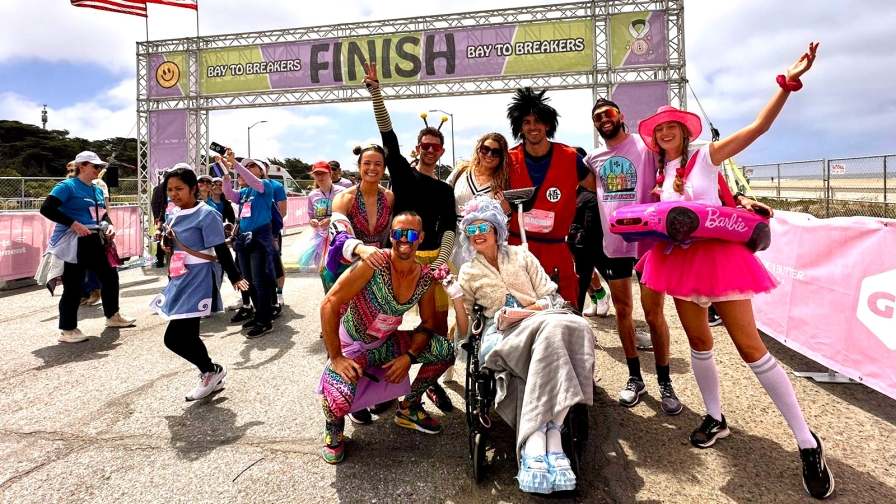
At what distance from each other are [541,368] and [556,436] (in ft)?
0.97

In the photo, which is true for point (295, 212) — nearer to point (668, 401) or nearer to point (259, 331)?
point (259, 331)

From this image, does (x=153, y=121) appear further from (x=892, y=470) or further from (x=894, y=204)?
(x=894, y=204)

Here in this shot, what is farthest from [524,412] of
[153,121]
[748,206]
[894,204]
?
[153,121]

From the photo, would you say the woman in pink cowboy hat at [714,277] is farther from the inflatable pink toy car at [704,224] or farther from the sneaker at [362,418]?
the sneaker at [362,418]

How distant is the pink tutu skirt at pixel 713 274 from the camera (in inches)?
87.0

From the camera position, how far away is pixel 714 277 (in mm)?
2242

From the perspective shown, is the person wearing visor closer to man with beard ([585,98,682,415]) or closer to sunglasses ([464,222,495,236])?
sunglasses ([464,222,495,236])

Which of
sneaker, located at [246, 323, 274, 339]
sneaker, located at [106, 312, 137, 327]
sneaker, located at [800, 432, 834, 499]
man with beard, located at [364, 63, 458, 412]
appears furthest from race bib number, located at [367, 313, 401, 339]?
sneaker, located at [106, 312, 137, 327]

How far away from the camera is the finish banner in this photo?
959cm

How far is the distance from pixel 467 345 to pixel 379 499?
2.85 ft

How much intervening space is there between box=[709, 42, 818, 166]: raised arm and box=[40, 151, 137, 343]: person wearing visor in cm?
566

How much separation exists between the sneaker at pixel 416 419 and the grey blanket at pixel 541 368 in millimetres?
671

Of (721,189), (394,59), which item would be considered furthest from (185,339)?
(394,59)

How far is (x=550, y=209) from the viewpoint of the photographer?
2.94 metres
